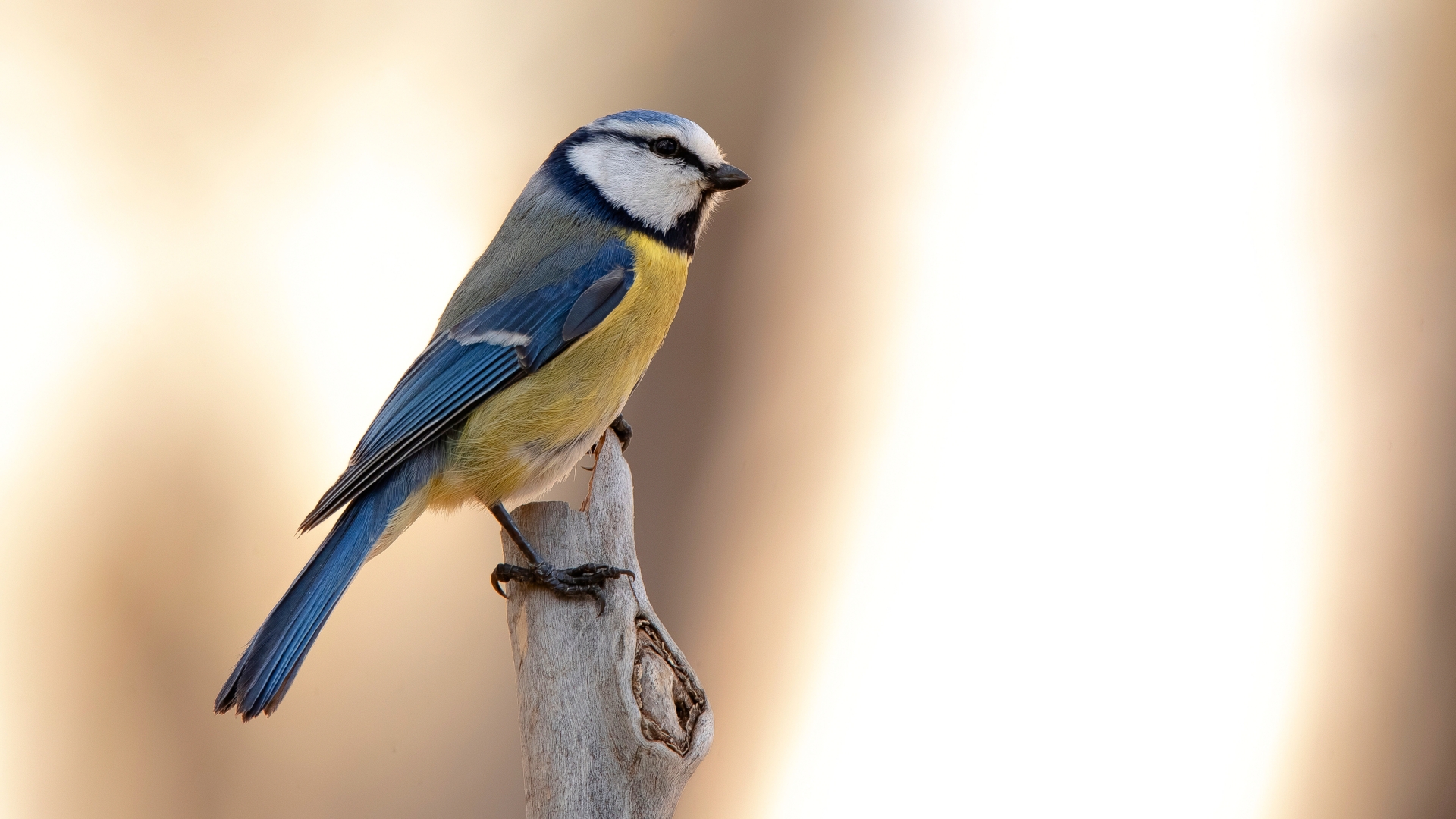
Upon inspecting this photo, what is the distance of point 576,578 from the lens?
1021 millimetres

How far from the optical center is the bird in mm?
Result: 1041

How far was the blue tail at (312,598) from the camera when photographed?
90 cm

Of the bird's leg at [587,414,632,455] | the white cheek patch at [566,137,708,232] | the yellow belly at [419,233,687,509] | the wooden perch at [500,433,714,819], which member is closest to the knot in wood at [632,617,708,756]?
the wooden perch at [500,433,714,819]

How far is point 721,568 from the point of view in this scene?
1.88 metres

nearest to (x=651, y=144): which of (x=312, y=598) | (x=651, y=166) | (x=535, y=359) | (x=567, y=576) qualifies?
(x=651, y=166)

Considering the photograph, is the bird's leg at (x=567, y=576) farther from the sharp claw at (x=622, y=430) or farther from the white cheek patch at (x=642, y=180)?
the white cheek patch at (x=642, y=180)

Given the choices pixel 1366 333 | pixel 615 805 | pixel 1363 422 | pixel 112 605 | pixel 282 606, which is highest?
pixel 1366 333

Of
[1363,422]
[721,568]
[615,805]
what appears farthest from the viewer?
[1363,422]

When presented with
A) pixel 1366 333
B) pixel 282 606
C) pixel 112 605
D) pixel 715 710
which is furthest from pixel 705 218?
pixel 1366 333

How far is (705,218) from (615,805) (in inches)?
31.0

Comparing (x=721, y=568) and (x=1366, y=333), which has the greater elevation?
(x=1366, y=333)

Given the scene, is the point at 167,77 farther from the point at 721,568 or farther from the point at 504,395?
the point at 721,568

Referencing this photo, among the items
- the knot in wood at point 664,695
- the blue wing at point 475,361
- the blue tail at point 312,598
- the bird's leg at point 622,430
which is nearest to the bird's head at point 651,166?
the blue wing at point 475,361

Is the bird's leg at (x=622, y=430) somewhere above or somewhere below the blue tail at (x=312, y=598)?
above
